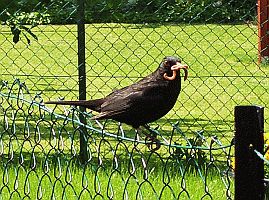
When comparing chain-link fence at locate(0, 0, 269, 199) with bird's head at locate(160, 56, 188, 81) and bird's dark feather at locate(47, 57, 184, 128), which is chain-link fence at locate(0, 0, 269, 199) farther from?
bird's head at locate(160, 56, 188, 81)

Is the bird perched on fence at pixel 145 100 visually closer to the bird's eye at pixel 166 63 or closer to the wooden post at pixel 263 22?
the bird's eye at pixel 166 63

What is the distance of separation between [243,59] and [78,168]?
22.9 feet

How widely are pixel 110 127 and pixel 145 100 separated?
4.04 meters

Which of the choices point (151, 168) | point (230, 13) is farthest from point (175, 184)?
point (230, 13)

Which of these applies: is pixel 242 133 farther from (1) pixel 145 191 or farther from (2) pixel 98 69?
(2) pixel 98 69

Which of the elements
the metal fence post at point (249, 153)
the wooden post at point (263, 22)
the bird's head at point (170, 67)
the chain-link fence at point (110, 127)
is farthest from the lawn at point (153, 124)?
the metal fence post at point (249, 153)

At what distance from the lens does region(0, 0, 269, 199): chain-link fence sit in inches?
164

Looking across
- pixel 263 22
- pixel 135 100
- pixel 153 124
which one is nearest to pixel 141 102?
pixel 135 100

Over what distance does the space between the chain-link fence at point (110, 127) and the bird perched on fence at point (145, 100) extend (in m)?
0.10

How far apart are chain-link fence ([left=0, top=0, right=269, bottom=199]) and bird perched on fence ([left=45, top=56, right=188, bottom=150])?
3.9 inches

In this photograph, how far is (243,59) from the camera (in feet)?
42.4

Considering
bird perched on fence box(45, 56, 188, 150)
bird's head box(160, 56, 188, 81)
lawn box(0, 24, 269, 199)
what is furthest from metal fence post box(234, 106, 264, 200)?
lawn box(0, 24, 269, 199)

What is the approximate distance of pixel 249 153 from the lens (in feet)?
8.70

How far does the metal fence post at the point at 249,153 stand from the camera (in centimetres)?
265
